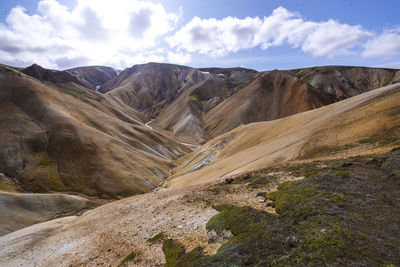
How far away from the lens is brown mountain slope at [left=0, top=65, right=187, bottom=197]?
2168 inches

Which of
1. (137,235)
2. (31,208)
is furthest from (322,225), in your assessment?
(31,208)

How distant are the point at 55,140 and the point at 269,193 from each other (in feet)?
232

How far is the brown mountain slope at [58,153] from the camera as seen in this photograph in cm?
5506

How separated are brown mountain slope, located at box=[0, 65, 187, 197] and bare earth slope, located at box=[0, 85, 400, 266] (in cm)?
2544

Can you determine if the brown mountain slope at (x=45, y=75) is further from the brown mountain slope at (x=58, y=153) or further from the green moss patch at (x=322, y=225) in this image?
the green moss patch at (x=322, y=225)

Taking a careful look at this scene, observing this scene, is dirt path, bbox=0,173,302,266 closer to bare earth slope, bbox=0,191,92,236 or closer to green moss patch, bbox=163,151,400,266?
green moss patch, bbox=163,151,400,266

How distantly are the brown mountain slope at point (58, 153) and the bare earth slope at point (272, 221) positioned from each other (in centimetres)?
2544

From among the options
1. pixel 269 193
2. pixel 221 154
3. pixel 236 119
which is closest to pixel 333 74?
pixel 236 119

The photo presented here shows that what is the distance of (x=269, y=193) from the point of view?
629 inches

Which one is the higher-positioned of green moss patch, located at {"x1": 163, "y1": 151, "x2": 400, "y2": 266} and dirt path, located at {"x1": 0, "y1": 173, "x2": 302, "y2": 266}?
green moss patch, located at {"x1": 163, "y1": 151, "x2": 400, "y2": 266}

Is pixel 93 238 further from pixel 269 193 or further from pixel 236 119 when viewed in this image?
pixel 236 119

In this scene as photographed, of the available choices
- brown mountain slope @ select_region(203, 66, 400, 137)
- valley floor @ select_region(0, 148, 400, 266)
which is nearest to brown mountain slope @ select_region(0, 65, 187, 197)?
valley floor @ select_region(0, 148, 400, 266)

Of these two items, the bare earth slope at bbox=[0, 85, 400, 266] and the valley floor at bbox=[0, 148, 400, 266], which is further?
the bare earth slope at bbox=[0, 85, 400, 266]

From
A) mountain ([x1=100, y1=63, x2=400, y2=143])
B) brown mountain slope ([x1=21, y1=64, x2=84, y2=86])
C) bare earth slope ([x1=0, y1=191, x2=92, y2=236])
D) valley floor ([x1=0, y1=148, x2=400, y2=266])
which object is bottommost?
bare earth slope ([x1=0, y1=191, x2=92, y2=236])
